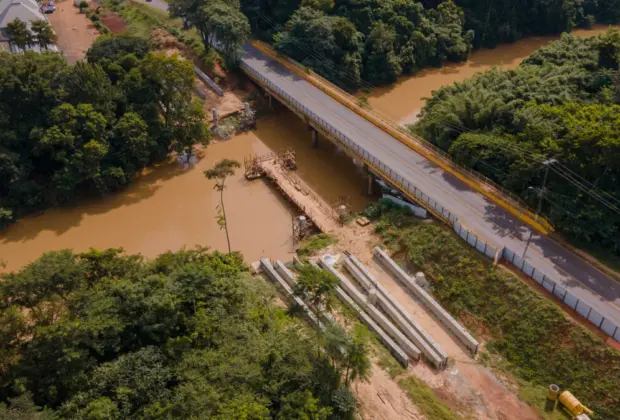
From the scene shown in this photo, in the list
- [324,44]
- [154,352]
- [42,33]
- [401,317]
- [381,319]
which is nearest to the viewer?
[154,352]

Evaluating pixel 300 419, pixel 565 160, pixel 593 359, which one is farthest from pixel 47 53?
pixel 593 359

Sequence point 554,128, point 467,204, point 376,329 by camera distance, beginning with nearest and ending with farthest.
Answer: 1. point 376,329
2. point 554,128
3. point 467,204

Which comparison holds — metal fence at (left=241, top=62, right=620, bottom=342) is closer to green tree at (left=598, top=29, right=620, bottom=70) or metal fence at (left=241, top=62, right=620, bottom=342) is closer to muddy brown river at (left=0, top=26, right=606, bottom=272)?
muddy brown river at (left=0, top=26, right=606, bottom=272)

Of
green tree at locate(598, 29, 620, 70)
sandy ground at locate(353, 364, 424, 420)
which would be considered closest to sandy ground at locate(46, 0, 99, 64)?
sandy ground at locate(353, 364, 424, 420)

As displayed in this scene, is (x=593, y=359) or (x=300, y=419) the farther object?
(x=593, y=359)

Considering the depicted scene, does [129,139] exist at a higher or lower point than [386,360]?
higher

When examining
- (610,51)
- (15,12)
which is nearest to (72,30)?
(15,12)

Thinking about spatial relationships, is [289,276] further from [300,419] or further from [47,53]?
[47,53]

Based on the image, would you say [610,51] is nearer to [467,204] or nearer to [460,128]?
[460,128]
